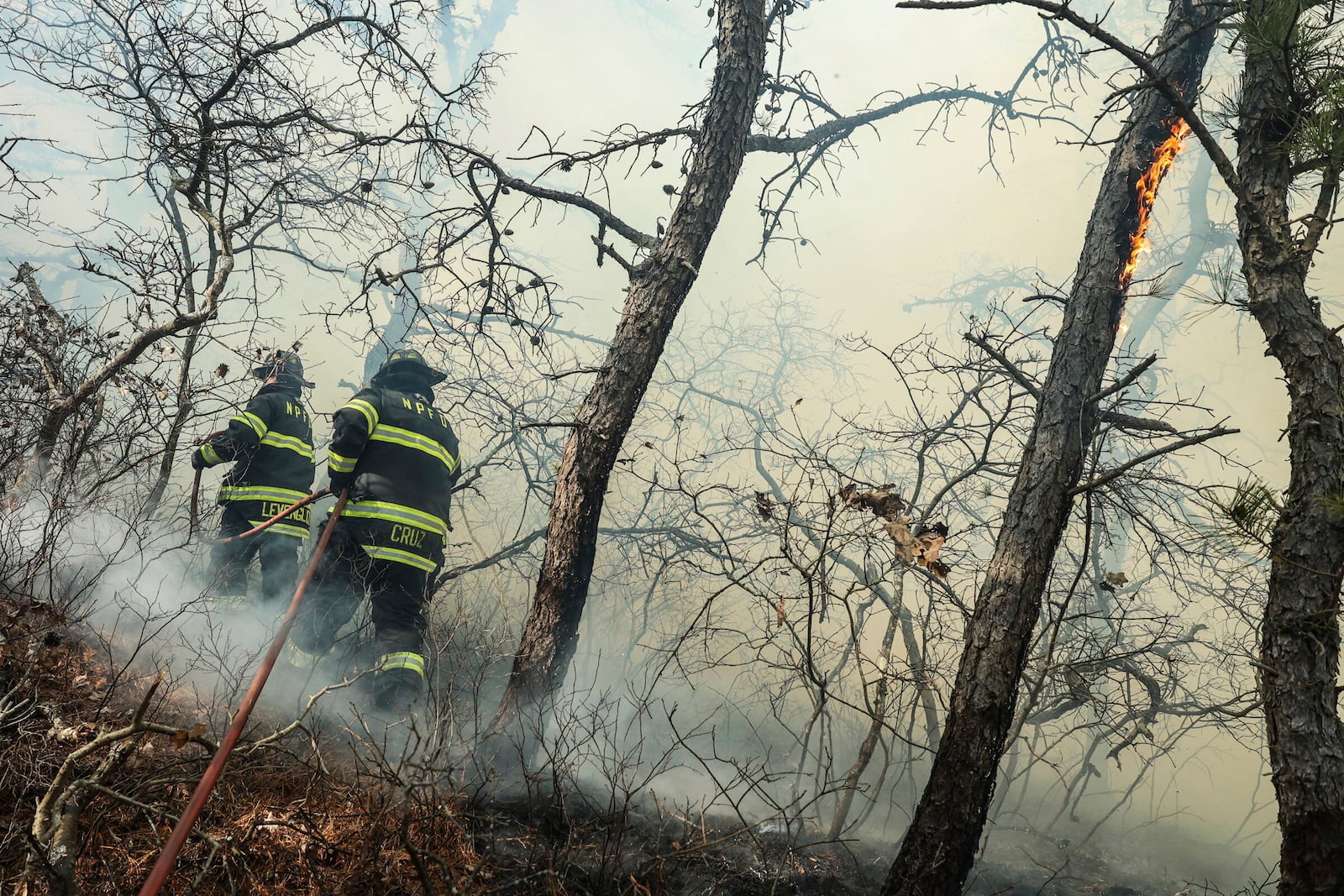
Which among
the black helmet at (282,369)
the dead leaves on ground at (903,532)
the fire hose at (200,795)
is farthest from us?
the black helmet at (282,369)

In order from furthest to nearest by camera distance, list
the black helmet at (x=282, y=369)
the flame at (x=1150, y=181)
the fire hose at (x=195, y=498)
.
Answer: the black helmet at (x=282, y=369) < the fire hose at (x=195, y=498) < the flame at (x=1150, y=181)

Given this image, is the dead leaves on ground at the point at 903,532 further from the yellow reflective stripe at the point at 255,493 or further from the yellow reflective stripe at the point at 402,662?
the yellow reflective stripe at the point at 255,493

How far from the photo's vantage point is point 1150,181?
3.96 meters

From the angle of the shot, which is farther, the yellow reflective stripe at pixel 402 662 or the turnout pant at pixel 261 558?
the turnout pant at pixel 261 558

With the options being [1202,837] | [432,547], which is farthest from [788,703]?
[432,547]

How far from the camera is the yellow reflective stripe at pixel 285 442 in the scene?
5.53 metres

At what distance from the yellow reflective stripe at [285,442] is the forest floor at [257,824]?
6.31ft

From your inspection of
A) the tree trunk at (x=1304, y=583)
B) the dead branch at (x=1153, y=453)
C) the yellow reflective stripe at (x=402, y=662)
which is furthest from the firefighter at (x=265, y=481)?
the tree trunk at (x=1304, y=583)

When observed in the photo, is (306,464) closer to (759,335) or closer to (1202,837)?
(759,335)

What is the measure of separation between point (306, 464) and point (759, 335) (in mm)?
9214

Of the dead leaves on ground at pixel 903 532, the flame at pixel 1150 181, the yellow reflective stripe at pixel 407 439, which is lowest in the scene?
the yellow reflective stripe at pixel 407 439

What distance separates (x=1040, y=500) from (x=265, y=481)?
5.20 meters

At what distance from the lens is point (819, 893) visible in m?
3.66

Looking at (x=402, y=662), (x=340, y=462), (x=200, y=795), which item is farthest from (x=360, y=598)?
(x=200, y=795)
